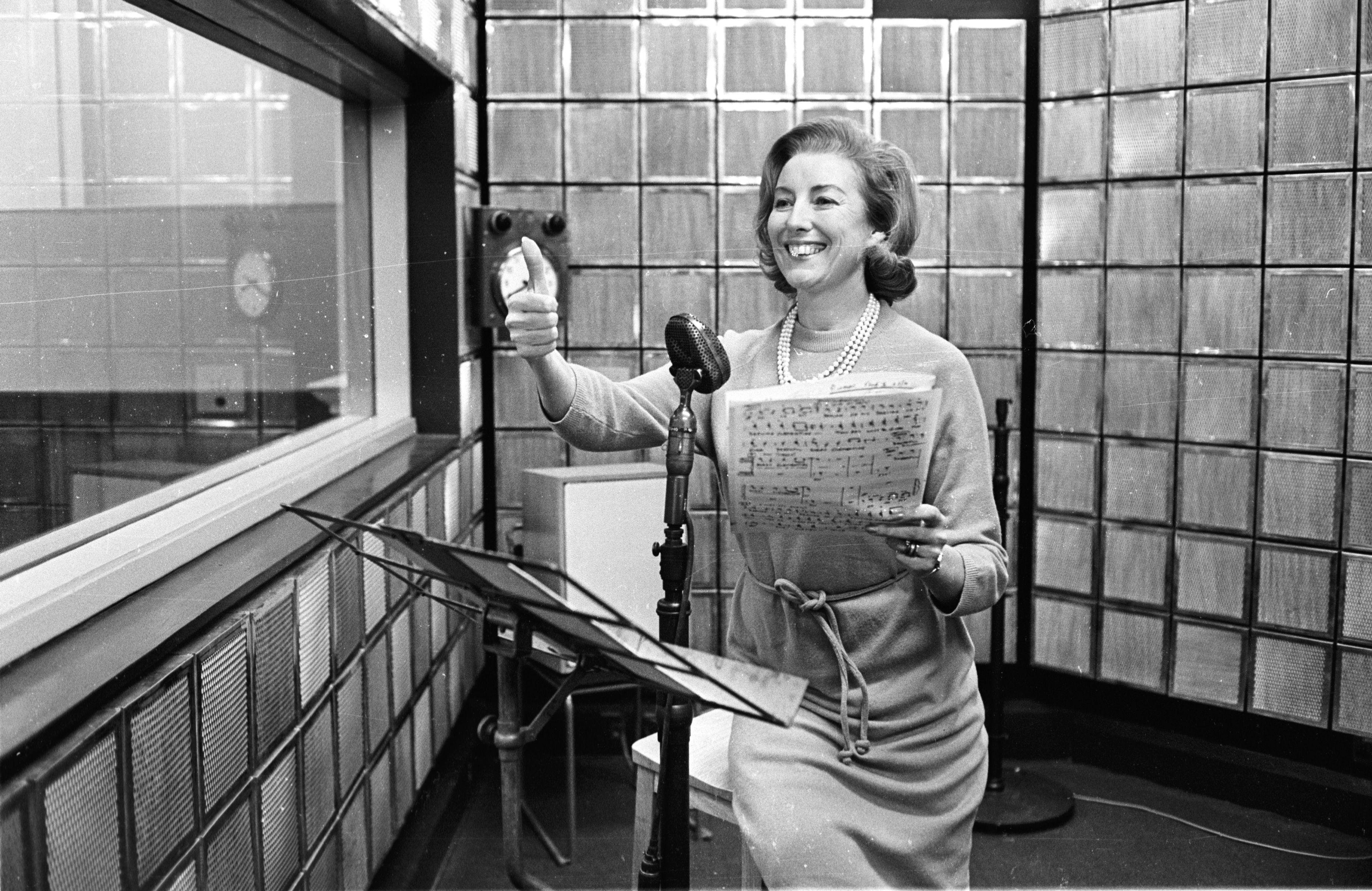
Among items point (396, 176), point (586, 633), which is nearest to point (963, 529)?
point (586, 633)

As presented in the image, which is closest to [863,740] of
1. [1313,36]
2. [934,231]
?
[934,231]

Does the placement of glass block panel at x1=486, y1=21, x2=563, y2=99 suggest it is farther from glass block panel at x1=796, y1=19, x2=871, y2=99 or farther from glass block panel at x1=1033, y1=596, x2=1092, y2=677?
glass block panel at x1=1033, y1=596, x2=1092, y2=677

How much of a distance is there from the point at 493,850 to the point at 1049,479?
120cm

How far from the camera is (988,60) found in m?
2.14

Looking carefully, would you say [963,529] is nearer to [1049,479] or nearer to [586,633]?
[586,633]

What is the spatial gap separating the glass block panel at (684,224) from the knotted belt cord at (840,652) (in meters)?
0.73

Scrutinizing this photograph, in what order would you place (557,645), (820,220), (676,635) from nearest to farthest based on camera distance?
(557,645), (676,635), (820,220)

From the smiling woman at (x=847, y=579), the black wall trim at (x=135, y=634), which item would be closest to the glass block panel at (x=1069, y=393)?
the smiling woman at (x=847, y=579)

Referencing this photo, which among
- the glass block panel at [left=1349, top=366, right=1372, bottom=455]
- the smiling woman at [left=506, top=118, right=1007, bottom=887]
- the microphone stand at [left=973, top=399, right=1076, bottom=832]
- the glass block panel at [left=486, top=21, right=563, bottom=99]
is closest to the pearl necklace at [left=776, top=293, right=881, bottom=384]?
the smiling woman at [left=506, top=118, right=1007, bottom=887]

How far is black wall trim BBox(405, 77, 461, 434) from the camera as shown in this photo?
2.37 meters

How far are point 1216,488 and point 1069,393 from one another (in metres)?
0.30

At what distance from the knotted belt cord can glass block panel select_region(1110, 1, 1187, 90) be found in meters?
1.30

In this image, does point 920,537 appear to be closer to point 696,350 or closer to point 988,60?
point 696,350

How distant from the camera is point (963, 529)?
1431 mm
